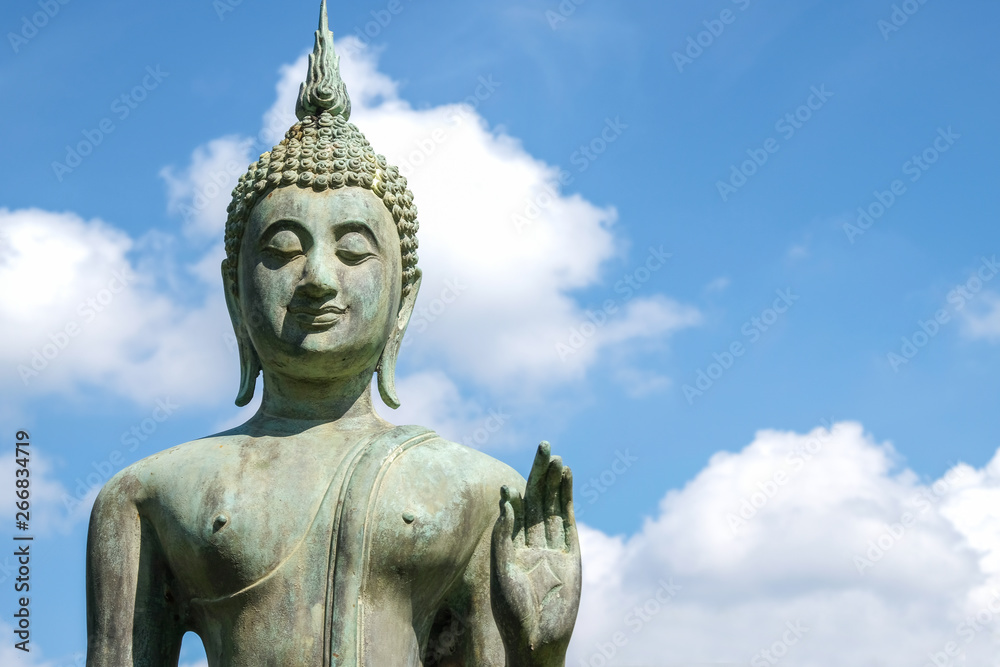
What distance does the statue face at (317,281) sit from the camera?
9055 millimetres

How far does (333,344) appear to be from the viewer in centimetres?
908

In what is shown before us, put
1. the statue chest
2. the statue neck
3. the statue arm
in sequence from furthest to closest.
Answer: the statue neck < the statue arm < the statue chest

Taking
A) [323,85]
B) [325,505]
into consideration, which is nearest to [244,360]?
[325,505]

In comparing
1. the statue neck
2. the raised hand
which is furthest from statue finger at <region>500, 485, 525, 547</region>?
the statue neck

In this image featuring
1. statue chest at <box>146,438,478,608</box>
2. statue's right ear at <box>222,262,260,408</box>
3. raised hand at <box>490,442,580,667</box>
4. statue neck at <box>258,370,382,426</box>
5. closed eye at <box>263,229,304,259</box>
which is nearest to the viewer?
raised hand at <box>490,442,580,667</box>

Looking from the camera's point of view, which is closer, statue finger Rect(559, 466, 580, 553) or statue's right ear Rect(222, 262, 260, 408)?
statue finger Rect(559, 466, 580, 553)

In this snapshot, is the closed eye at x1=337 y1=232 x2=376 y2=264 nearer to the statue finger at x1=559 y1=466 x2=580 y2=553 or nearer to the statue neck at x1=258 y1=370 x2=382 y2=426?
the statue neck at x1=258 y1=370 x2=382 y2=426

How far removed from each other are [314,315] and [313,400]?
69 centimetres

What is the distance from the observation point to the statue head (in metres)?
9.08

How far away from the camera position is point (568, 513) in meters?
8.45

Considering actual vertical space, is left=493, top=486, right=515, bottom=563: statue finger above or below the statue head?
below

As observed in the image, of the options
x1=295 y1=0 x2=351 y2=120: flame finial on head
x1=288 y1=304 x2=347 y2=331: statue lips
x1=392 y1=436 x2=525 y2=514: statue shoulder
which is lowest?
x1=392 y1=436 x2=525 y2=514: statue shoulder

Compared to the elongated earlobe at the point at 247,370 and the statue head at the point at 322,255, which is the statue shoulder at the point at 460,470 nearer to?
the statue head at the point at 322,255

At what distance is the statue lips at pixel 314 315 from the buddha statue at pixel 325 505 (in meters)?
0.01
